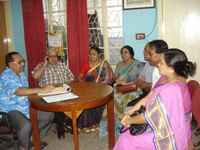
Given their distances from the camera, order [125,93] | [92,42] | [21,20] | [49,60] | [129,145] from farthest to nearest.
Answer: [21,20], [92,42], [49,60], [125,93], [129,145]

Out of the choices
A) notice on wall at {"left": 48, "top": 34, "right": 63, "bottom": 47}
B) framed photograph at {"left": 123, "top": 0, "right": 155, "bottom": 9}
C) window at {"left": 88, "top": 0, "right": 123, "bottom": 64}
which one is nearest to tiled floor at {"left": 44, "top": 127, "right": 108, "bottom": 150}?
window at {"left": 88, "top": 0, "right": 123, "bottom": 64}

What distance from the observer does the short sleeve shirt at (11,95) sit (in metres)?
3.00

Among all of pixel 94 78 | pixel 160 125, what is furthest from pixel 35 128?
pixel 160 125

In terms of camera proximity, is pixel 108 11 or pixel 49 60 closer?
pixel 49 60

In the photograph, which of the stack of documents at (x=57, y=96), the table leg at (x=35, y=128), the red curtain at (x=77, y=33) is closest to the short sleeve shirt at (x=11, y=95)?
the table leg at (x=35, y=128)

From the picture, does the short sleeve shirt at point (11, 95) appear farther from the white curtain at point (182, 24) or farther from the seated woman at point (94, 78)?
the white curtain at point (182, 24)

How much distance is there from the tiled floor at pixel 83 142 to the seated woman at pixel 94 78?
0.13 m

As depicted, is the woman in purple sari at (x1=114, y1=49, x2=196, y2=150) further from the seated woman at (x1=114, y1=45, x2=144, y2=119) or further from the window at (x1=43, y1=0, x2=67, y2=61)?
the window at (x1=43, y1=0, x2=67, y2=61)

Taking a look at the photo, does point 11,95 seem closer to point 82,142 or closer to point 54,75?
point 54,75

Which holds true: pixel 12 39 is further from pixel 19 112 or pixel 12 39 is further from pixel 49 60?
pixel 19 112

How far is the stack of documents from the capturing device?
8.87ft

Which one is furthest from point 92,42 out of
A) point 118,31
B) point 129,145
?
point 129,145

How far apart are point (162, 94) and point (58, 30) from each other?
9.59 ft

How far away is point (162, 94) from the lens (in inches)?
78.3
